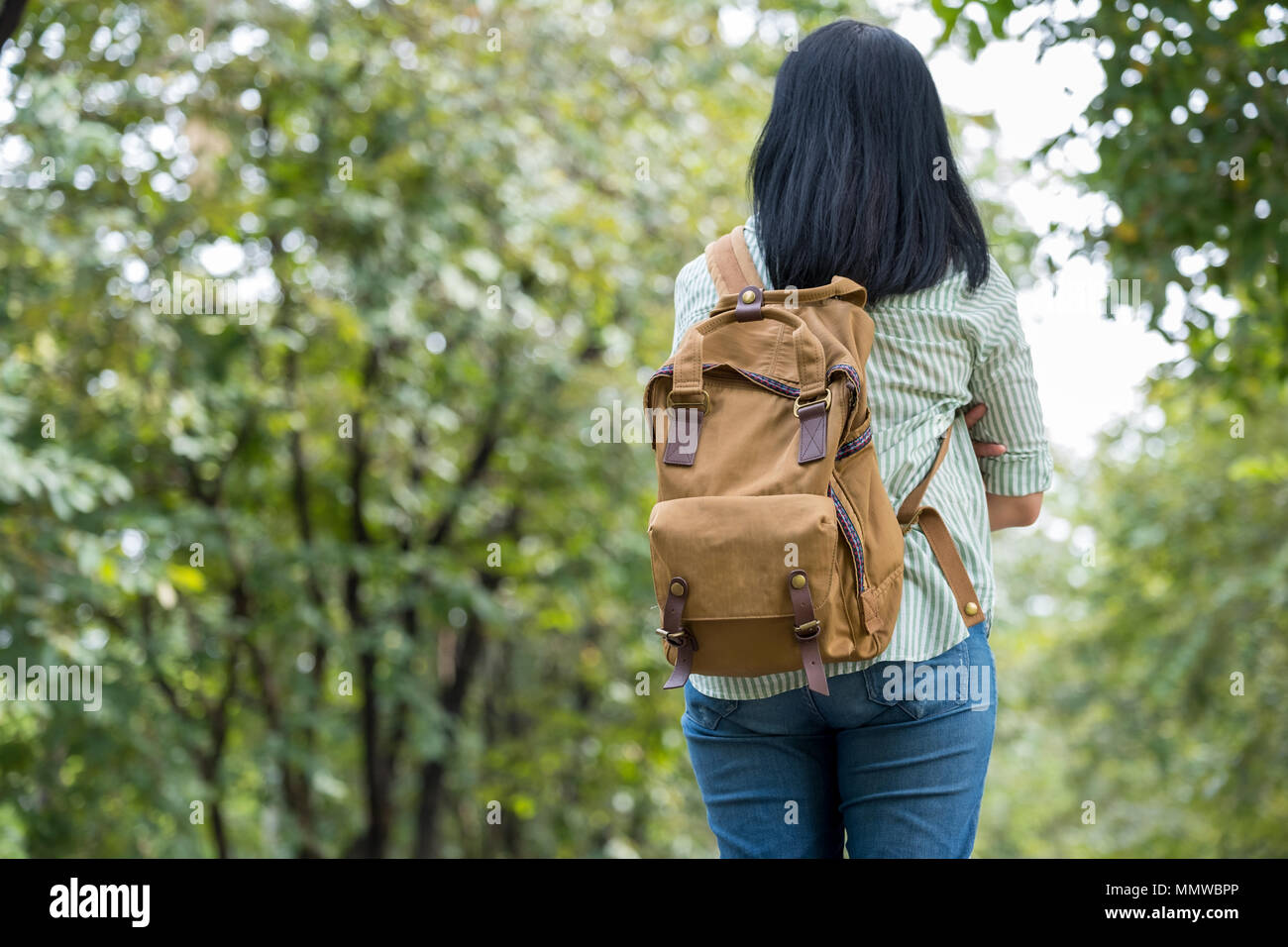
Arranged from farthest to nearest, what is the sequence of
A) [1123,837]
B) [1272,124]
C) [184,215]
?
[1123,837]
[184,215]
[1272,124]

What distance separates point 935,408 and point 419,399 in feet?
20.9

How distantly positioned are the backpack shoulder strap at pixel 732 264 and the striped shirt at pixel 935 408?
15mm

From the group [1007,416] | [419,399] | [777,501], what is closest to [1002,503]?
[1007,416]

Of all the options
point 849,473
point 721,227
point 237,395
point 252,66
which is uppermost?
point 252,66

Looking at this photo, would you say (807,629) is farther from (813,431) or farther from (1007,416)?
(1007,416)

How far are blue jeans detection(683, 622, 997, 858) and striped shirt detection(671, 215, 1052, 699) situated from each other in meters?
0.03

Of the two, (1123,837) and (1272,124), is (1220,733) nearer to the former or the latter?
(1123,837)

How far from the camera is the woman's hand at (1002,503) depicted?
1897 millimetres

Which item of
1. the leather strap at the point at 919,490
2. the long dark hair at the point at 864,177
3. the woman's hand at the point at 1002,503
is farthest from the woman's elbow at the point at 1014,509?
the long dark hair at the point at 864,177

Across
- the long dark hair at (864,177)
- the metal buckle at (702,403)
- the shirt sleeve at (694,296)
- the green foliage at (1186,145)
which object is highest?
the green foliage at (1186,145)

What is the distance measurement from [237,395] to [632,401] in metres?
2.36

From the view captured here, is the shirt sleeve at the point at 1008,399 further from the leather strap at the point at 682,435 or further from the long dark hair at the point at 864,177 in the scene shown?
the leather strap at the point at 682,435
